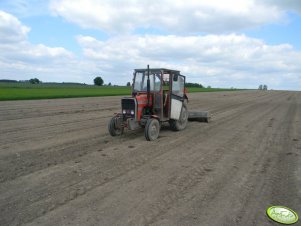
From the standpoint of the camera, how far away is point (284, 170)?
6117 mm

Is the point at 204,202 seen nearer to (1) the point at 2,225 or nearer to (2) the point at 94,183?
(2) the point at 94,183

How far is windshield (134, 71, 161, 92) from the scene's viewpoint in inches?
368

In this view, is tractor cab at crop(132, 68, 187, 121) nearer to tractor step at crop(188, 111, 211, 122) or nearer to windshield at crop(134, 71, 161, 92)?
windshield at crop(134, 71, 161, 92)

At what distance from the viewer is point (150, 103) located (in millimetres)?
9336

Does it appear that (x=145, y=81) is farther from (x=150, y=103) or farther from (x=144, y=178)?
(x=144, y=178)

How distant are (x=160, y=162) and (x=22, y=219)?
10.8ft

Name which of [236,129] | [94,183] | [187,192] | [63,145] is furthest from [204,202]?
[236,129]

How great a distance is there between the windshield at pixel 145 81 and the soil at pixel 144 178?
1.59 m

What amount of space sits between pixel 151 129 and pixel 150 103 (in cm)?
104

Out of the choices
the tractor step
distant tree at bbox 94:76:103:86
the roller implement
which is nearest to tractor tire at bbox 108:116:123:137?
the roller implement

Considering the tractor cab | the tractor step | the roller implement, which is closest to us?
the roller implement

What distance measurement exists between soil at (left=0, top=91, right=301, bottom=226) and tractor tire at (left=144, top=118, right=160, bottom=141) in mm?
233

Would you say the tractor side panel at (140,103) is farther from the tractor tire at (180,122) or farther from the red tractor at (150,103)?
the tractor tire at (180,122)

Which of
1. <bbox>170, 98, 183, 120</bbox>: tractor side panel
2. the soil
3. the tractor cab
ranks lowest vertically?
the soil
